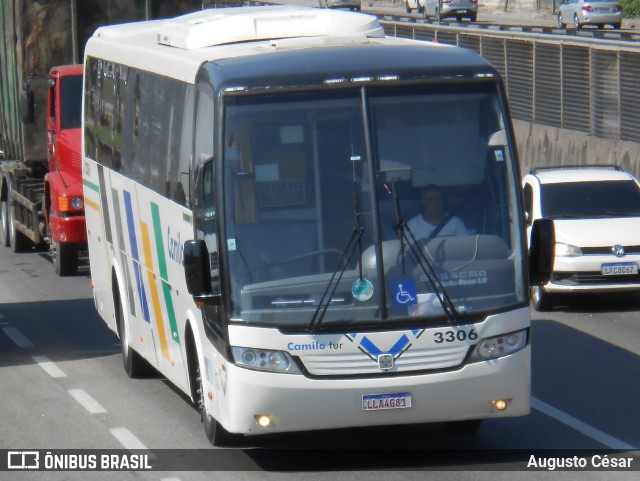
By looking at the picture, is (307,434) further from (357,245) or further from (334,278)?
(357,245)

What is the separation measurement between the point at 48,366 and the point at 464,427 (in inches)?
207

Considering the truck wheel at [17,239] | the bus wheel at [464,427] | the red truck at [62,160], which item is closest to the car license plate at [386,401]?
the bus wheel at [464,427]

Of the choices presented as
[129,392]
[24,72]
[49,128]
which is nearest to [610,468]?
[129,392]

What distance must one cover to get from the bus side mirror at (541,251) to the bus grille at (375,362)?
83 cm

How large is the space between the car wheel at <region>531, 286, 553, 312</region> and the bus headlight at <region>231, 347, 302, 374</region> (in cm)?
950

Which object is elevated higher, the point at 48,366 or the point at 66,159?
the point at 66,159

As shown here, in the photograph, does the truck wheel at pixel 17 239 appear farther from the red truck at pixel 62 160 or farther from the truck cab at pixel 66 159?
the truck cab at pixel 66 159

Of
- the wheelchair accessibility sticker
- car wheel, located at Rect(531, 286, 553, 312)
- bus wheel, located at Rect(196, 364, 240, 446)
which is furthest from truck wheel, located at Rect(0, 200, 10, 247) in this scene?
the wheelchair accessibility sticker

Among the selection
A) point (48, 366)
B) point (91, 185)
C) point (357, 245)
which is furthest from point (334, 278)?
point (91, 185)

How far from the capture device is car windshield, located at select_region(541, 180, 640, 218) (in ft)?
62.4

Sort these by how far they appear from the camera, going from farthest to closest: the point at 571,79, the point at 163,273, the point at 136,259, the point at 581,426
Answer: the point at 571,79 < the point at 136,259 < the point at 163,273 < the point at 581,426

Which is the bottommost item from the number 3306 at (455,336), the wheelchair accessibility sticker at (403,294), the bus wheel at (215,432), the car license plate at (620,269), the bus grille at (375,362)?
the car license plate at (620,269)

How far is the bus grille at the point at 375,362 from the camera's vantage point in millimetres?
9445

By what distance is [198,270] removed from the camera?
9633mm
